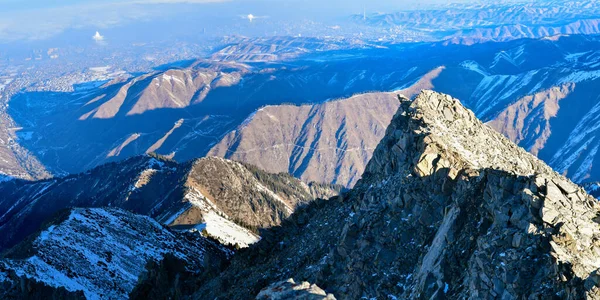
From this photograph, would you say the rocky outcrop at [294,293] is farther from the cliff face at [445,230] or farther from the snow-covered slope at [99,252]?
the snow-covered slope at [99,252]

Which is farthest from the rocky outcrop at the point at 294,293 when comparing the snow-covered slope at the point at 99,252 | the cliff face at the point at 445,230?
the snow-covered slope at the point at 99,252

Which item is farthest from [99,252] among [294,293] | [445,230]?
[445,230]

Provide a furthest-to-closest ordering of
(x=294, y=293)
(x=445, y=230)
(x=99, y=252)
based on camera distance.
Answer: (x=99, y=252), (x=445, y=230), (x=294, y=293)

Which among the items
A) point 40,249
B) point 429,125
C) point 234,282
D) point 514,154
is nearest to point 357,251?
point 429,125

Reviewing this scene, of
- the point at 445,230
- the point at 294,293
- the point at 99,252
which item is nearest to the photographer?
the point at 294,293

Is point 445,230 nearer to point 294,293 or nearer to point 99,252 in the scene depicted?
point 294,293

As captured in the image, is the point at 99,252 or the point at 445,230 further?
the point at 99,252

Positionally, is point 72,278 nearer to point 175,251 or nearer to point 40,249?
point 40,249

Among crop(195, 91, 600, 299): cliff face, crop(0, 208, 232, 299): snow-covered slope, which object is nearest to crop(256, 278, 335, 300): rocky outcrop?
crop(195, 91, 600, 299): cliff face
